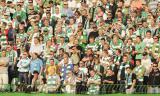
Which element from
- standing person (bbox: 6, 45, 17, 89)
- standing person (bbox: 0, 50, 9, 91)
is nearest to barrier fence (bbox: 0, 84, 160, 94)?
standing person (bbox: 0, 50, 9, 91)

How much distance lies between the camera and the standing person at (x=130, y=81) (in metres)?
29.9

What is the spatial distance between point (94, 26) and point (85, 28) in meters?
0.81

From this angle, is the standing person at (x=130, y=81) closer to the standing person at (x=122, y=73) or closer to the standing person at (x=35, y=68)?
the standing person at (x=122, y=73)

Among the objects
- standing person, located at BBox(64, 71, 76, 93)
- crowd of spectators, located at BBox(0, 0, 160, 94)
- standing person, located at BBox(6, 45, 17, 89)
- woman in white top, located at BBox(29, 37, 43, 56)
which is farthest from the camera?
woman in white top, located at BBox(29, 37, 43, 56)

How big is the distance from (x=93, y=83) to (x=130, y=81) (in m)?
1.62

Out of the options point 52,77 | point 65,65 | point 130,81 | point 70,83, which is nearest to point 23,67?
point 52,77

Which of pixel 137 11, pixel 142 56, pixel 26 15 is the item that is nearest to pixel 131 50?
pixel 142 56

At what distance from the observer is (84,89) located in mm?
30109

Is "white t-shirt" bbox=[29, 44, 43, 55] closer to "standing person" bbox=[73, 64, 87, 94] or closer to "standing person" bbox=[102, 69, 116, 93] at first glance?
"standing person" bbox=[73, 64, 87, 94]

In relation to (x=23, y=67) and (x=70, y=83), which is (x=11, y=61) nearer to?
(x=23, y=67)

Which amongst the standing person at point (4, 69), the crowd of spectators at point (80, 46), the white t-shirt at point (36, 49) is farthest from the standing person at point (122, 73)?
the standing person at point (4, 69)

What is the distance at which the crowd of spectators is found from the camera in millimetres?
30594

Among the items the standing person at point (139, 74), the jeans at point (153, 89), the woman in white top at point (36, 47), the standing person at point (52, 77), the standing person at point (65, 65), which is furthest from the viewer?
the woman in white top at point (36, 47)

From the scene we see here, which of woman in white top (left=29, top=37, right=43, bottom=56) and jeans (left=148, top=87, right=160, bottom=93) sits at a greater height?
woman in white top (left=29, top=37, right=43, bottom=56)
